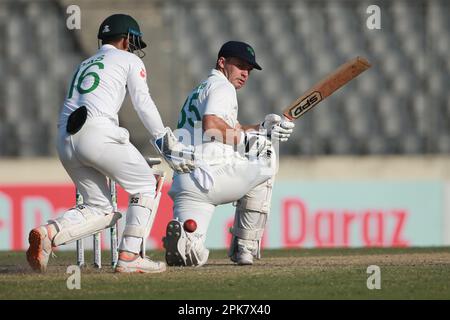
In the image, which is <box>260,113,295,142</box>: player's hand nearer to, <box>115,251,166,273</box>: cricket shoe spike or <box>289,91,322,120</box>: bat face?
<box>289,91,322,120</box>: bat face

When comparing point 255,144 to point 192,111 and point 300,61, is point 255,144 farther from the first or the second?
point 300,61

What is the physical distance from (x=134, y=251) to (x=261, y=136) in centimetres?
121

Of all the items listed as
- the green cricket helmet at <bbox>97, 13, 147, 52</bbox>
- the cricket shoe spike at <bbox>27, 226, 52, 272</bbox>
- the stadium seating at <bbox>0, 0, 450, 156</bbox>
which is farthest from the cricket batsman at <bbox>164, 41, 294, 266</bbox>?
the stadium seating at <bbox>0, 0, 450, 156</bbox>

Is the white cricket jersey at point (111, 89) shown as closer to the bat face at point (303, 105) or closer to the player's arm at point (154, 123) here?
the player's arm at point (154, 123)

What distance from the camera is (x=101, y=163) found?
661cm

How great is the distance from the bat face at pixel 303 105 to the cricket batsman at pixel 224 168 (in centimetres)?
23

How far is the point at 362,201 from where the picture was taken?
11.7 meters

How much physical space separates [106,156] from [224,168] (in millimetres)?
1011

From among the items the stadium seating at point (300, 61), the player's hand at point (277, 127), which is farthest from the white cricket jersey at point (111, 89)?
the stadium seating at point (300, 61)

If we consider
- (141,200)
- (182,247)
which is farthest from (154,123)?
(182,247)

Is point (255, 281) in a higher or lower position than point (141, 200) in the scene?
lower

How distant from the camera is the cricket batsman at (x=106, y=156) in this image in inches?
260

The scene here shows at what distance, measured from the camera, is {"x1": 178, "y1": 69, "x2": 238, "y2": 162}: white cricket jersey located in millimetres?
7141

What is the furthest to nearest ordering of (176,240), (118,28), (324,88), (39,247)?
(324,88), (176,240), (118,28), (39,247)
